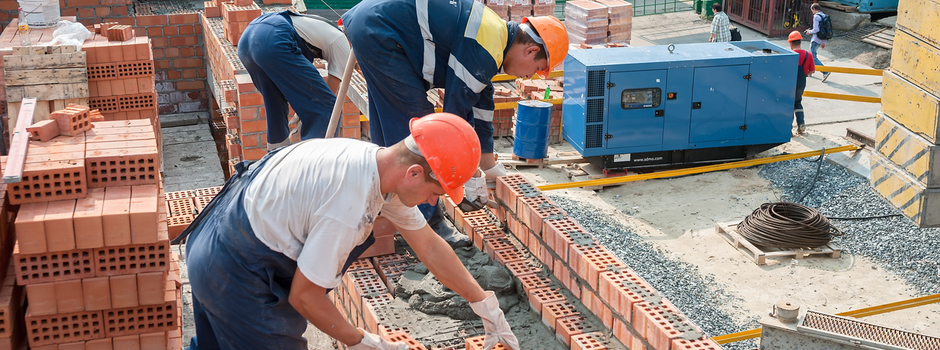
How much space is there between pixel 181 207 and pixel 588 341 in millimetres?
4147

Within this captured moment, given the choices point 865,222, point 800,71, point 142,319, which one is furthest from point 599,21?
point 142,319

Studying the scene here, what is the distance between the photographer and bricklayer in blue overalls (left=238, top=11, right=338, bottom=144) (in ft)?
20.5

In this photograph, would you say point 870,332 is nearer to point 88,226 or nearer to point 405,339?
point 405,339

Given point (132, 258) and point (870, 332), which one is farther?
point (870, 332)

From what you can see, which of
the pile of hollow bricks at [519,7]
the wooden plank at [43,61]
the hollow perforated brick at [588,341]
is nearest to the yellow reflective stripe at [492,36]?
the hollow perforated brick at [588,341]

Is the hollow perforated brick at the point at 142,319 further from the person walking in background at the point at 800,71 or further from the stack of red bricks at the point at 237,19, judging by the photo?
the person walking in background at the point at 800,71

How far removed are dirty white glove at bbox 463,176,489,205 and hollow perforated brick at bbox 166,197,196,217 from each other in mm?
2784

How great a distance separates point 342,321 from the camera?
3.52 m

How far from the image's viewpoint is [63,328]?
4.45m

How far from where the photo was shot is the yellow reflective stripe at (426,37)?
5094 millimetres

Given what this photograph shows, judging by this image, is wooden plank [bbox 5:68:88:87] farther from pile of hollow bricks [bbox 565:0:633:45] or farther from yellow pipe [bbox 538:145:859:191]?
pile of hollow bricks [bbox 565:0:633:45]

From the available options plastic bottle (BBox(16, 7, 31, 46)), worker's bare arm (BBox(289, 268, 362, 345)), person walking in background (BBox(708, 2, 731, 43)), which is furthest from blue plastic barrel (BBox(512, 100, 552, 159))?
worker's bare arm (BBox(289, 268, 362, 345))

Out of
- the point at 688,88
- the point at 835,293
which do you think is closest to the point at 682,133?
the point at 688,88

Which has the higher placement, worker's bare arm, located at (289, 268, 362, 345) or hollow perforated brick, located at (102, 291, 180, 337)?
worker's bare arm, located at (289, 268, 362, 345)
